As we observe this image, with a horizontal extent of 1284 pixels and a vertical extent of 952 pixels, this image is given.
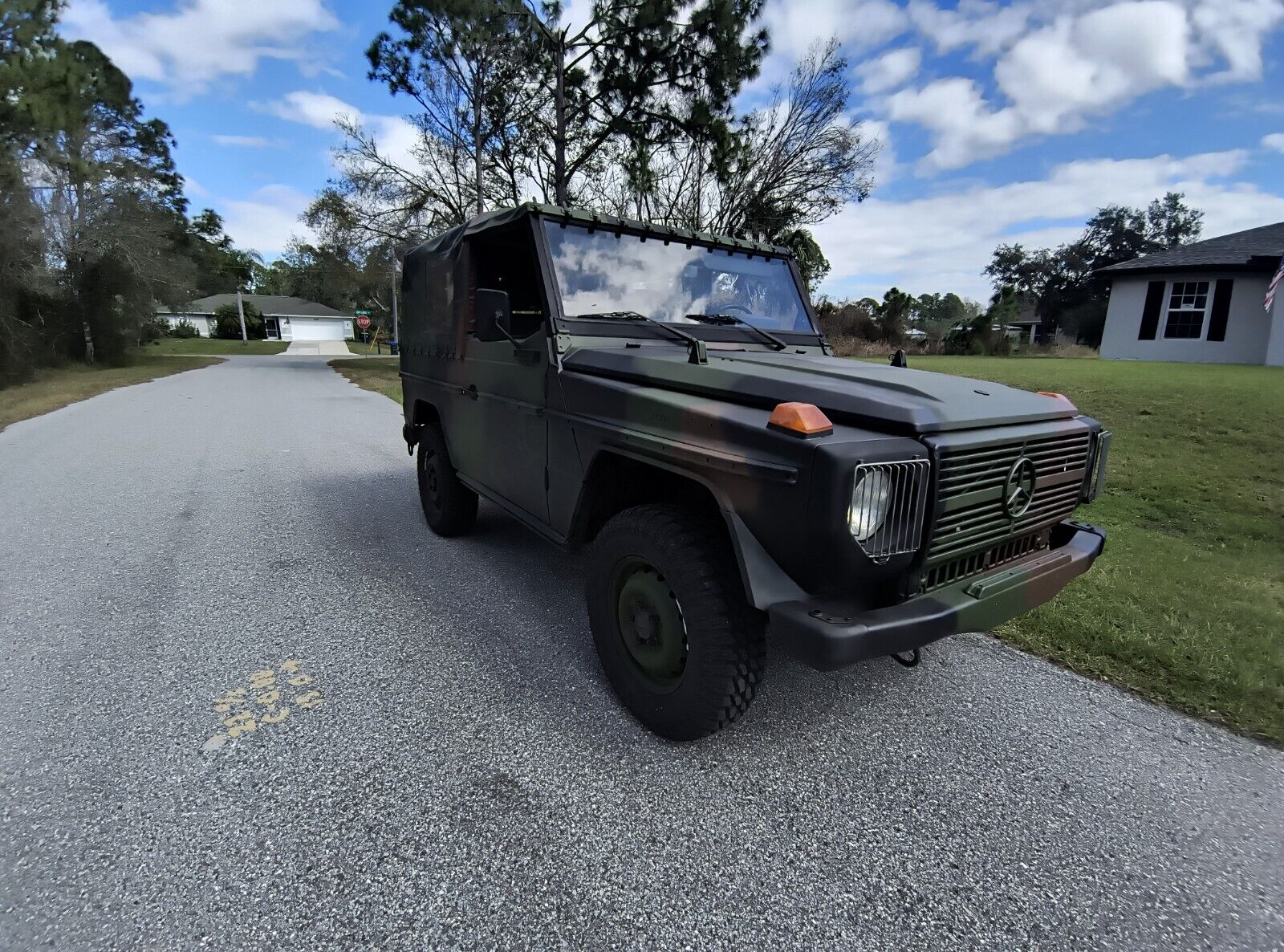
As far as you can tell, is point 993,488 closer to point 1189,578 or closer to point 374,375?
point 1189,578

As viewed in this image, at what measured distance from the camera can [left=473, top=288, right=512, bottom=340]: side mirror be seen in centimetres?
295

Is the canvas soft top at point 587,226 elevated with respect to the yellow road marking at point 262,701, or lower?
elevated

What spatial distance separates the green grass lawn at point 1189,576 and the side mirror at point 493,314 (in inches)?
122

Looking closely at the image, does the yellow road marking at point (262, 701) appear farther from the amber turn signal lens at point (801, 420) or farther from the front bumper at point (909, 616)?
the amber turn signal lens at point (801, 420)

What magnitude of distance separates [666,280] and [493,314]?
982 mm

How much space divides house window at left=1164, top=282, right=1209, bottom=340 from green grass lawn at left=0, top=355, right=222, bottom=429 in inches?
1146

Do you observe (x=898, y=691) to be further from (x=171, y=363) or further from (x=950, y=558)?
(x=171, y=363)

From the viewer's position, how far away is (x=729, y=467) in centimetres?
199

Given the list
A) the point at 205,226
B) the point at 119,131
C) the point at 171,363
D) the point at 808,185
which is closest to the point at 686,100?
the point at 808,185

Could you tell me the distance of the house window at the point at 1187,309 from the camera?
771 inches

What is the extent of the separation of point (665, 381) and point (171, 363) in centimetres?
3241

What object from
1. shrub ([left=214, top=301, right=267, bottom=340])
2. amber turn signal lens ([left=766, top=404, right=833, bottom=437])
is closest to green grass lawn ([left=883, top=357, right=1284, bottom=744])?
amber turn signal lens ([left=766, top=404, right=833, bottom=437])

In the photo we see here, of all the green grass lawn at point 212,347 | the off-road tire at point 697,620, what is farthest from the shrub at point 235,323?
the off-road tire at point 697,620

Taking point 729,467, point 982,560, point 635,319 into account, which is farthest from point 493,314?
point 982,560
